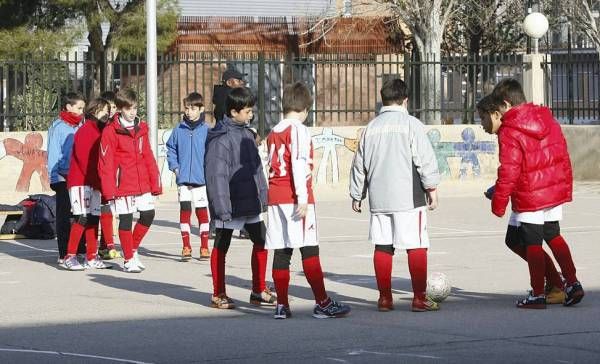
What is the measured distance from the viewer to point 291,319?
10.6 meters

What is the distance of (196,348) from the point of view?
9188 mm

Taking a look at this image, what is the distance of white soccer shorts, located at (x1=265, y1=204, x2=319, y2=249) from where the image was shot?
10.5 meters

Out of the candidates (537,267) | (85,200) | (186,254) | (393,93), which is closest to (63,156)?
(85,200)

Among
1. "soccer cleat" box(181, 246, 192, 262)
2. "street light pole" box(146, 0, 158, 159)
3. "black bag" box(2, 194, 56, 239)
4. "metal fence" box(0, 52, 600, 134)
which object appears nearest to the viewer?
"soccer cleat" box(181, 246, 192, 262)

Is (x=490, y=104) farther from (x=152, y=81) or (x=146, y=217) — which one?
(x=152, y=81)

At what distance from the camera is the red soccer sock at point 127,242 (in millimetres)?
13695

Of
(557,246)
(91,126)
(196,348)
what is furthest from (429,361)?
(91,126)

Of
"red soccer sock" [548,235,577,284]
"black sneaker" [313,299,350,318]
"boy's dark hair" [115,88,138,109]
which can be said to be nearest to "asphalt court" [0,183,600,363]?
"black sneaker" [313,299,350,318]

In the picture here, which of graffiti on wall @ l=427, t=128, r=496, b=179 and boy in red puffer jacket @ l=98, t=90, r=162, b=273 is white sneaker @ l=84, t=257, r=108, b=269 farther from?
graffiti on wall @ l=427, t=128, r=496, b=179

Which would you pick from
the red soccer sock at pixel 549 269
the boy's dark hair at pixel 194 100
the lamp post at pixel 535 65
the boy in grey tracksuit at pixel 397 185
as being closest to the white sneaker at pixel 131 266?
the boy's dark hair at pixel 194 100

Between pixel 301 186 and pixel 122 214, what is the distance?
371 centimetres

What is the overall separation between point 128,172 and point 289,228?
11.6 feet

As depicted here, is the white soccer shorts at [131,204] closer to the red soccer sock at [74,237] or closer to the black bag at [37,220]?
the red soccer sock at [74,237]

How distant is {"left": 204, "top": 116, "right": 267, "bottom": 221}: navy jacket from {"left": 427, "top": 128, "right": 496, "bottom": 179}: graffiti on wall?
16.2 metres
